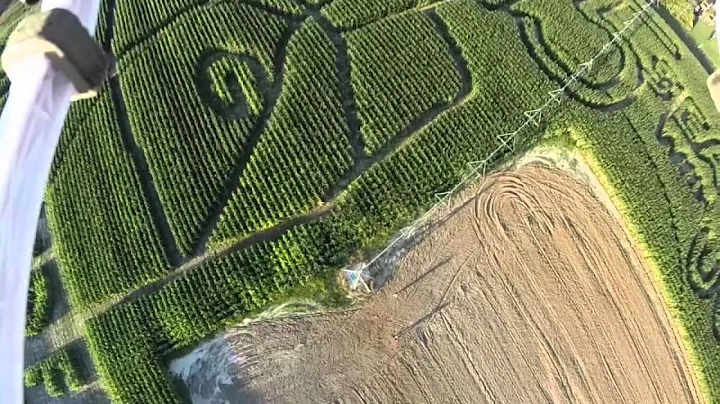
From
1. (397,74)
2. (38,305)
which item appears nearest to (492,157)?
(397,74)

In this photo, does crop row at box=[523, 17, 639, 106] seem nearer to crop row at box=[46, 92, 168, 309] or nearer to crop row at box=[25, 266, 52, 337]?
crop row at box=[46, 92, 168, 309]

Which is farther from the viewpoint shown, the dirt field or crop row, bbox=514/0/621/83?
crop row, bbox=514/0/621/83

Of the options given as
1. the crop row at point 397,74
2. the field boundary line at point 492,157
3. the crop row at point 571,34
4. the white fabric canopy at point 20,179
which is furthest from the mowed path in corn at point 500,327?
the white fabric canopy at point 20,179

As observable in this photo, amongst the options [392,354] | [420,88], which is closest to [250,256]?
[392,354]

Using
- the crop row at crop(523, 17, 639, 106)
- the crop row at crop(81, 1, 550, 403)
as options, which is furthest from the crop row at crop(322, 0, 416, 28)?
the crop row at crop(523, 17, 639, 106)

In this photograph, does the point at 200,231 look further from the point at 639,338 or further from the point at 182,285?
the point at 639,338

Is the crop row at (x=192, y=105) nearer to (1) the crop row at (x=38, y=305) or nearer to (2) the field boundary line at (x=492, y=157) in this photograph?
(1) the crop row at (x=38, y=305)

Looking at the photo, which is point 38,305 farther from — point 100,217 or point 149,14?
point 149,14
